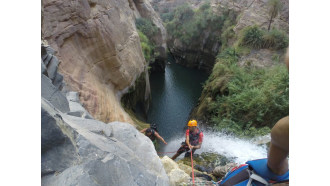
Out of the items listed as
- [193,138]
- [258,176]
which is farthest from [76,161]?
[193,138]

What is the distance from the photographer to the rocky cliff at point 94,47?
19.5 feet

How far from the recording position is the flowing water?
6668 millimetres

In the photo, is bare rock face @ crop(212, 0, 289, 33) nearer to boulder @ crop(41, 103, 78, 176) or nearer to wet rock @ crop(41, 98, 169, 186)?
wet rock @ crop(41, 98, 169, 186)

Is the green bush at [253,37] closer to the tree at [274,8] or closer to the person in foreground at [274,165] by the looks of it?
the tree at [274,8]

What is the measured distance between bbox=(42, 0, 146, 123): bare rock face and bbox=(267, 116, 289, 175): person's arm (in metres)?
5.50

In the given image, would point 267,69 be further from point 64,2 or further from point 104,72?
point 64,2

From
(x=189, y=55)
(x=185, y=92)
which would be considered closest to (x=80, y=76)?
(x=185, y=92)

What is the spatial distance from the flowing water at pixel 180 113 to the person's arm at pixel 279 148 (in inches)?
189

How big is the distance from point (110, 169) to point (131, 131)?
1.75 m

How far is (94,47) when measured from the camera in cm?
747

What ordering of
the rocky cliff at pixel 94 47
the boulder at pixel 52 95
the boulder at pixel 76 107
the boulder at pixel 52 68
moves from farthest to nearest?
the rocky cliff at pixel 94 47 → the boulder at pixel 52 68 → the boulder at pixel 76 107 → the boulder at pixel 52 95

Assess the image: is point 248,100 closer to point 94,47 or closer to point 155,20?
point 94,47

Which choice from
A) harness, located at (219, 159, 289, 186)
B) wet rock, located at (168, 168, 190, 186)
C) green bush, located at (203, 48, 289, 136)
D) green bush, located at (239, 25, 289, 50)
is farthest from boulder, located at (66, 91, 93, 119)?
green bush, located at (239, 25, 289, 50)

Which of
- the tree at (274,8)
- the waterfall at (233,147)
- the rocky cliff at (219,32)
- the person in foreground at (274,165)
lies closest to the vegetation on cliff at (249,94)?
the waterfall at (233,147)
